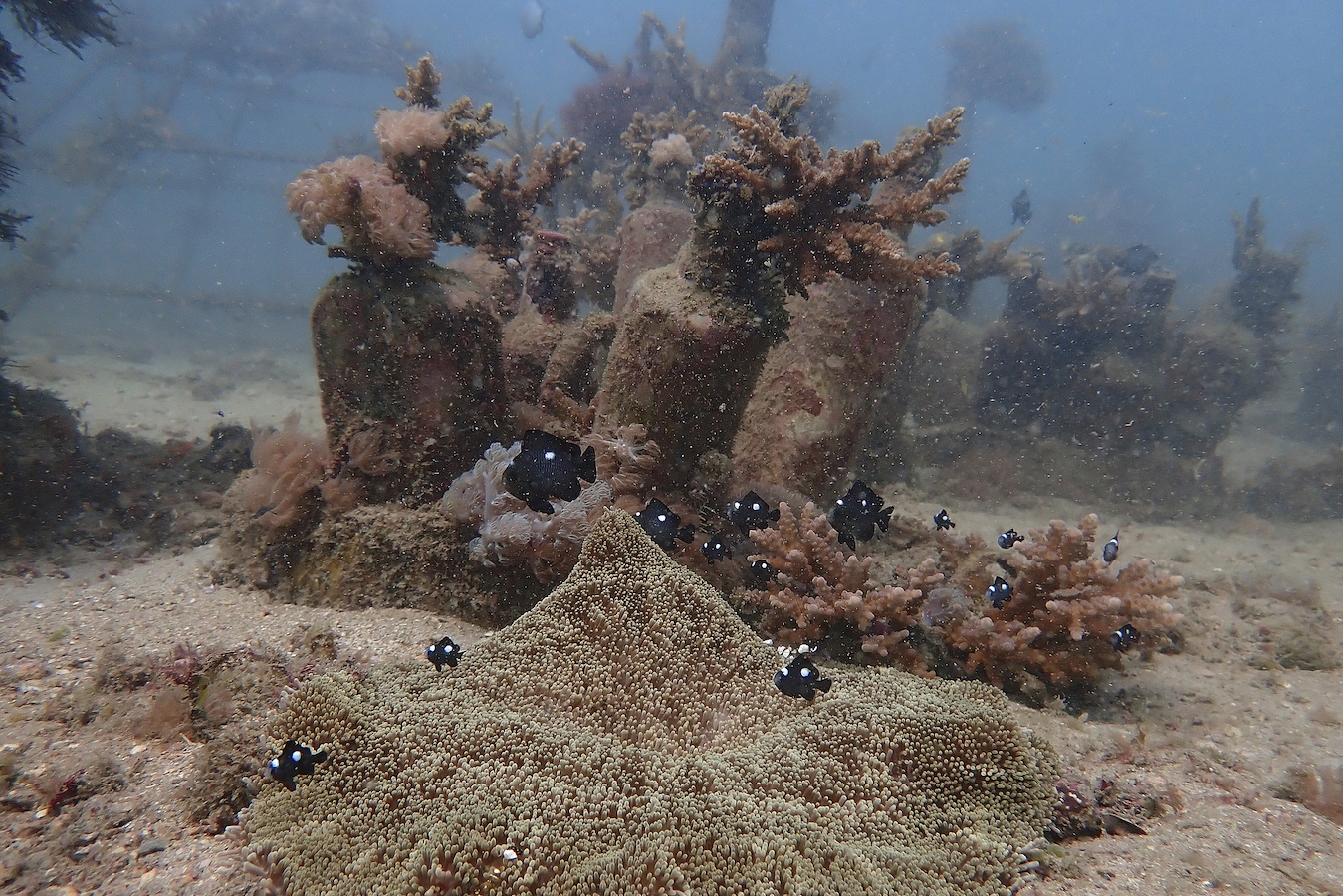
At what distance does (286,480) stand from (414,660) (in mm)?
1812

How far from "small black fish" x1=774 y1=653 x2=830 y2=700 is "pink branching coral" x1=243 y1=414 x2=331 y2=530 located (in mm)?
3353

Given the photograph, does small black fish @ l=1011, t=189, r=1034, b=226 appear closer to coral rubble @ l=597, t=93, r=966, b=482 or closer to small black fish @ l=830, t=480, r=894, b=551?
coral rubble @ l=597, t=93, r=966, b=482

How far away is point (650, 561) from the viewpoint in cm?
300

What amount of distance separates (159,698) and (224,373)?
1922 centimetres

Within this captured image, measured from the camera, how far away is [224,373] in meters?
18.3

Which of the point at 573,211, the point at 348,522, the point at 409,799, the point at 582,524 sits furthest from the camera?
the point at 573,211

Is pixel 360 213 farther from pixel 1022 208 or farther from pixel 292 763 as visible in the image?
pixel 1022 208

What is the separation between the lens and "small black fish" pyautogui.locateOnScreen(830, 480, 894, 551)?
429 cm

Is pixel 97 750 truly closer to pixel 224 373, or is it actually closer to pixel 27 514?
pixel 27 514

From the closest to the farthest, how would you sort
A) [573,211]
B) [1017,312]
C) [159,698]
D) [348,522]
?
[159,698] < [348,522] < [1017,312] < [573,211]

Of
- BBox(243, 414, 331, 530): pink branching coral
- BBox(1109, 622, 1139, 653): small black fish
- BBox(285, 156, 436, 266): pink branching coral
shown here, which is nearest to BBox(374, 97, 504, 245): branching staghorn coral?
BBox(285, 156, 436, 266): pink branching coral

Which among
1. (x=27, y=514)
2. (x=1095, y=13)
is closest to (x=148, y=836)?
(x=27, y=514)

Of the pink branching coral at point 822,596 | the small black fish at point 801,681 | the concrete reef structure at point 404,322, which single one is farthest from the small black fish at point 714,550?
the concrete reef structure at point 404,322

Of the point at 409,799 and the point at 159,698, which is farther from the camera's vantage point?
the point at 159,698
